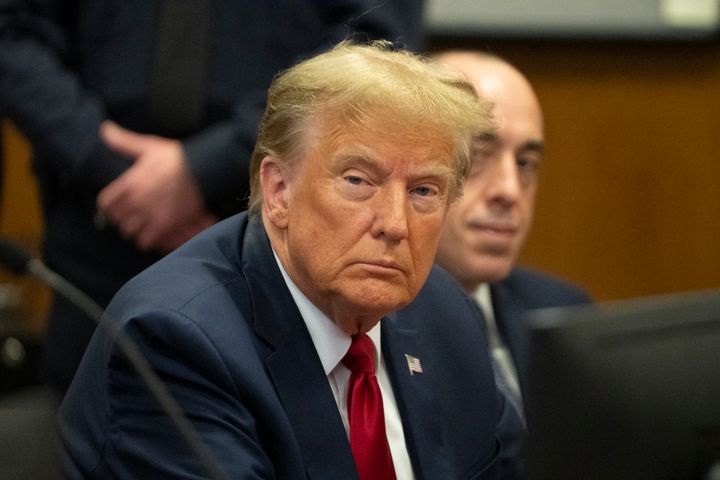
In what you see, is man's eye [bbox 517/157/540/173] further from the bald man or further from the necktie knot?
the necktie knot

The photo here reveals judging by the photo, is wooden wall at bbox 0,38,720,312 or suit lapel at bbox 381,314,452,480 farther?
wooden wall at bbox 0,38,720,312

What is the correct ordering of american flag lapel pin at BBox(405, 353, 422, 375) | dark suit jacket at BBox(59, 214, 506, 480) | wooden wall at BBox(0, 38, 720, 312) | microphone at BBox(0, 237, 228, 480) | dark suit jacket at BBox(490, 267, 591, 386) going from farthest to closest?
wooden wall at BBox(0, 38, 720, 312) → dark suit jacket at BBox(490, 267, 591, 386) → american flag lapel pin at BBox(405, 353, 422, 375) → dark suit jacket at BBox(59, 214, 506, 480) → microphone at BBox(0, 237, 228, 480)

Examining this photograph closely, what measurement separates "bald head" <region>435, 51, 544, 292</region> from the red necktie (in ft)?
2.80

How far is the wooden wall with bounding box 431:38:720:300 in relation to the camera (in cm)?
495

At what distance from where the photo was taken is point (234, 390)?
2.00 meters

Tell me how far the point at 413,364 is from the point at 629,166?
2872mm

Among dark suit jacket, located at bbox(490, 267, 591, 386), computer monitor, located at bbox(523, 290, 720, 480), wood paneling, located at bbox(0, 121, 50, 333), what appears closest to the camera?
computer monitor, located at bbox(523, 290, 720, 480)

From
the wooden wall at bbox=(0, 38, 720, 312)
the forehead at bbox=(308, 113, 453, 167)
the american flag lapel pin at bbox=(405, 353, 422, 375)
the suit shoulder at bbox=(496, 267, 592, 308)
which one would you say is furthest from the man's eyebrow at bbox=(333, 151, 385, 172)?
the wooden wall at bbox=(0, 38, 720, 312)

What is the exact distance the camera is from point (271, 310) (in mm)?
2133

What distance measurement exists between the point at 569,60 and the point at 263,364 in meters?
3.10

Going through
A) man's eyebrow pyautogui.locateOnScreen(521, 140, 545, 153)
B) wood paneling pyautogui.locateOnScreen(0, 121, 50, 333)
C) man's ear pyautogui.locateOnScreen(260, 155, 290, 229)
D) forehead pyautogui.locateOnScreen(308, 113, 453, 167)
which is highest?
forehead pyautogui.locateOnScreen(308, 113, 453, 167)

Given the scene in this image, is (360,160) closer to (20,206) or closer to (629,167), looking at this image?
(20,206)

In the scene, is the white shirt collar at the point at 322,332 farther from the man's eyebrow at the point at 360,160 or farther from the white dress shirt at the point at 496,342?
the white dress shirt at the point at 496,342

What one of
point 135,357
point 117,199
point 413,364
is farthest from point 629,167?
point 135,357
